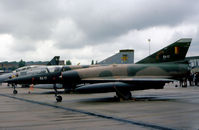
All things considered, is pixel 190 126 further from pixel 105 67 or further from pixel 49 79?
pixel 49 79

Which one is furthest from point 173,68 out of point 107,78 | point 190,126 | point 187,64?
point 190,126

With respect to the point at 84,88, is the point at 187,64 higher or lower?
higher

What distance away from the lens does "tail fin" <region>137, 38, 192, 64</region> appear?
52.5 feet

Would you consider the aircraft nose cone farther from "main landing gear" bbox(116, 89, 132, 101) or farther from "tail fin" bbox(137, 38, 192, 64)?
"tail fin" bbox(137, 38, 192, 64)

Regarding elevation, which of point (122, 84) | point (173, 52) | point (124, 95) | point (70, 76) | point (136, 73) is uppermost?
point (173, 52)

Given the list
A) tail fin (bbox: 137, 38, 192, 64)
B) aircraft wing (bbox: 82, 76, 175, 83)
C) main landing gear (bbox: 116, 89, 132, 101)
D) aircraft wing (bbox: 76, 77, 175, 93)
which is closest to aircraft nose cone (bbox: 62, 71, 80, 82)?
aircraft wing (bbox: 82, 76, 175, 83)

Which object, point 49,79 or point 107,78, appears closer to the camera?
point 107,78

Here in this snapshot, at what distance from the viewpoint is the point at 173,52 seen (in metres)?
16.2

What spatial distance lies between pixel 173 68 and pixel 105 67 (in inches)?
168

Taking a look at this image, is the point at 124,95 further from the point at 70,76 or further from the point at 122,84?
the point at 70,76

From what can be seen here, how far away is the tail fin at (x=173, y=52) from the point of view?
16.0 metres

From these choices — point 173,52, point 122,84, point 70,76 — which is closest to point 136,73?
point 122,84

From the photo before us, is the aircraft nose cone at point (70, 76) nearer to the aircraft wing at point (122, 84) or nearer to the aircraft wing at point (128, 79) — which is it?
the aircraft wing at point (128, 79)

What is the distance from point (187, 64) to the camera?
52.0 feet
